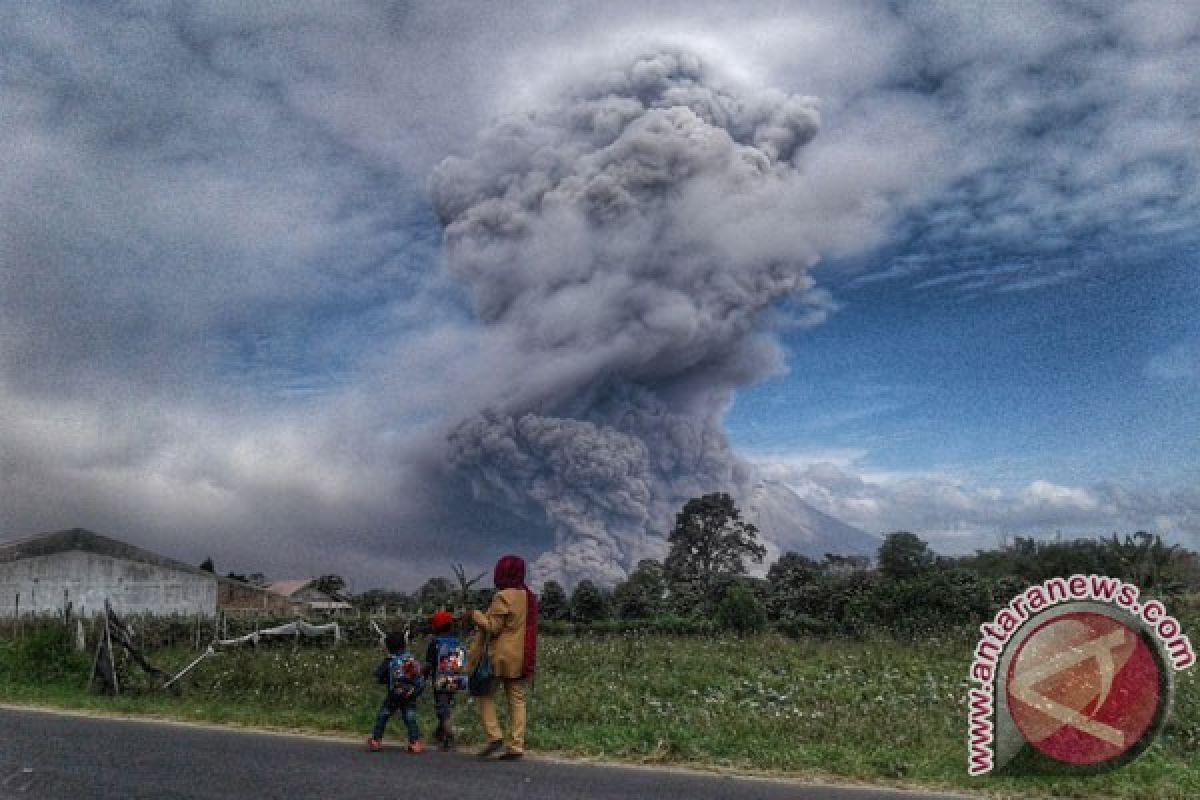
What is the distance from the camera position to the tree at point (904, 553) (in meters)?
65.1

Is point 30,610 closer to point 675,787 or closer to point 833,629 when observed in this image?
point 833,629

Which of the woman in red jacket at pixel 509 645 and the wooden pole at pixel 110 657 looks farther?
the wooden pole at pixel 110 657

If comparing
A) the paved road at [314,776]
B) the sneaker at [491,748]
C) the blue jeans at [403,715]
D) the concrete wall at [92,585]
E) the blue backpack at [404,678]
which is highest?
the concrete wall at [92,585]

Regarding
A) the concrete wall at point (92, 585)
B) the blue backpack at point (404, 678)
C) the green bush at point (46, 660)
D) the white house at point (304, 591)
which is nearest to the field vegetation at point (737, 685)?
the green bush at point (46, 660)

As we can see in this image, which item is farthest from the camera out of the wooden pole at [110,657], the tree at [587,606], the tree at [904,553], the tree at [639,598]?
the tree at [904,553]

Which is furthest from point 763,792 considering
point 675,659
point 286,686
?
point 675,659

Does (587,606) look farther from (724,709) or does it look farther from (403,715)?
(403,715)

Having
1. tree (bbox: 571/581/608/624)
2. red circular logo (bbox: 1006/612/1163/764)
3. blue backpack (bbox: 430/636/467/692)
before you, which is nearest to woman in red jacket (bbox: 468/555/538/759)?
blue backpack (bbox: 430/636/467/692)

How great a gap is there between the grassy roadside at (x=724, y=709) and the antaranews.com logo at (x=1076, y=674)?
0.99 feet

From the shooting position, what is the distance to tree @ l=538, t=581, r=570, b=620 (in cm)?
4694

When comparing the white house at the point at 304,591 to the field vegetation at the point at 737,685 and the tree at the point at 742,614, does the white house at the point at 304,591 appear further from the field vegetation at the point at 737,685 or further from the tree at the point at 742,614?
the tree at the point at 742,614

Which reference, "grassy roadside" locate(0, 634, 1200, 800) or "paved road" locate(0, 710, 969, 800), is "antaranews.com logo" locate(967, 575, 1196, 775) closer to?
"grassy roadside" locate(0, 634, 1200, 800)

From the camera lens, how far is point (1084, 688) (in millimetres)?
7727

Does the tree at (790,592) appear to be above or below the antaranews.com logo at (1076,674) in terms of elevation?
above
